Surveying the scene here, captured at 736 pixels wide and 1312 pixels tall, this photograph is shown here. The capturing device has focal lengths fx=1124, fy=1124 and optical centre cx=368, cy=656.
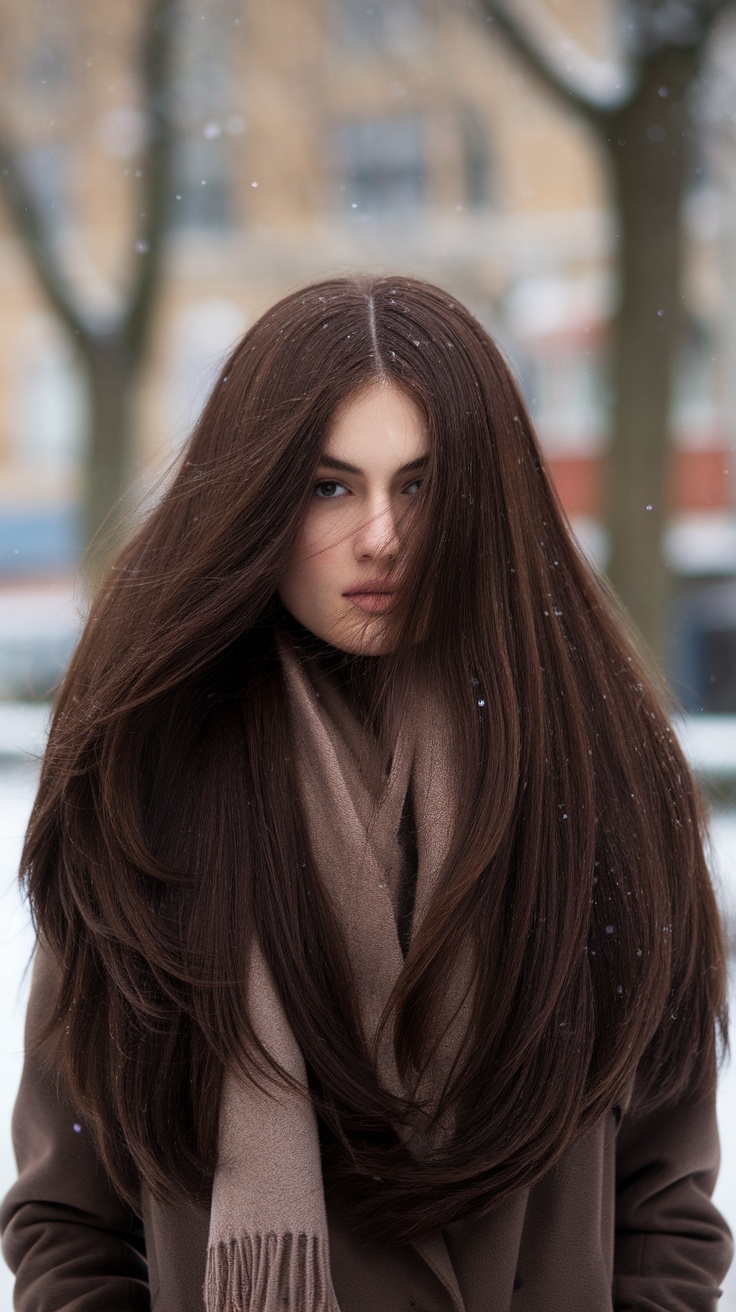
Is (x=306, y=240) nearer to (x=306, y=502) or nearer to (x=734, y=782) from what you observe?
(x=734, y=782)

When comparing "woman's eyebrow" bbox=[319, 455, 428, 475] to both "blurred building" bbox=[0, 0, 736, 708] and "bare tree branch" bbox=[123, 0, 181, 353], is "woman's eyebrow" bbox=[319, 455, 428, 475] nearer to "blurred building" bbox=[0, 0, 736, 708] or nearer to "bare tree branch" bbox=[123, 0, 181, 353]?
"blurred building" bbox=[0, 0, 736, 708]

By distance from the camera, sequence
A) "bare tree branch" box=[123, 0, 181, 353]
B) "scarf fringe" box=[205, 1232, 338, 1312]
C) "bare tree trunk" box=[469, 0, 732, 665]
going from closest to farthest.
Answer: "scarf fringe" box=[205, 1232, 338, 1312], "bare tree trunk" box=[469, 0, 732, 665], "bare tree branch" box=[123, 0, 181, 353]

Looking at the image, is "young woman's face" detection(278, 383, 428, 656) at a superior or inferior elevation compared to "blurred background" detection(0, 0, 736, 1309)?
inferior

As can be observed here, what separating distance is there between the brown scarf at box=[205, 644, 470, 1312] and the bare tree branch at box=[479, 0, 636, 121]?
261cm

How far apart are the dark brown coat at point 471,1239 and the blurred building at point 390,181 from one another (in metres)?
2.15

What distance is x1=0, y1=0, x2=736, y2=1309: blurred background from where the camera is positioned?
3.02 m

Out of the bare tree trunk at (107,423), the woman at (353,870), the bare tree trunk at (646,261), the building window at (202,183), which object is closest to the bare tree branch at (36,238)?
the bare tree trunk at (107,423)

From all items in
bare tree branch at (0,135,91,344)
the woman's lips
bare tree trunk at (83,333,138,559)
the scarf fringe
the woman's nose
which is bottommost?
the scarf fringe

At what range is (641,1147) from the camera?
1253 millimetres

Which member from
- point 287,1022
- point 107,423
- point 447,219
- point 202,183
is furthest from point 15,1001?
point 202,183

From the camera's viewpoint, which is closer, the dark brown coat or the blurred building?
the dark brown coat

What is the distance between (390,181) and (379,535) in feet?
12.4

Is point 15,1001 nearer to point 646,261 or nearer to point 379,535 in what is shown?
point 379,535

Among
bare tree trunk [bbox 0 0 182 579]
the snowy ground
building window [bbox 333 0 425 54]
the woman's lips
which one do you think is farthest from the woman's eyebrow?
building window [bbox 333 0 425 54]
